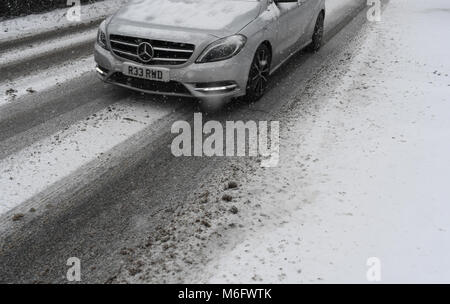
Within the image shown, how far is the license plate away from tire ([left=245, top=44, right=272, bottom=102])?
1156mm

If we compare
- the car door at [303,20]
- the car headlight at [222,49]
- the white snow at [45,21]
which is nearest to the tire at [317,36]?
the car door at [303,20]

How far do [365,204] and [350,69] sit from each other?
4.33 m

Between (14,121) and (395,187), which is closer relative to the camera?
(395,187)

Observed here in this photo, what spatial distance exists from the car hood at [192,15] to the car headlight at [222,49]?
0.32 ft

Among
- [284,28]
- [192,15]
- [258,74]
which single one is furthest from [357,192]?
[284,28]

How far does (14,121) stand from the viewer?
5891 millimetres

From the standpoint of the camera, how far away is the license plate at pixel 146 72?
584 cm

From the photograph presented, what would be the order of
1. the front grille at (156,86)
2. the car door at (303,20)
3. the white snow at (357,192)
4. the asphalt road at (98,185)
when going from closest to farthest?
the white snow at (357,192) → the asphalt road at (98,185) → the front grille at (156,86) → the car door at (303,20)

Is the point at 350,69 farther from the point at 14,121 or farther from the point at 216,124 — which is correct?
the point at 14,121

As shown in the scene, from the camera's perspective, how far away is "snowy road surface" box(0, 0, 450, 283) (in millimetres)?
3549

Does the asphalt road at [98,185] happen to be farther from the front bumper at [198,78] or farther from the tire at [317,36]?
the tire at [317,36]

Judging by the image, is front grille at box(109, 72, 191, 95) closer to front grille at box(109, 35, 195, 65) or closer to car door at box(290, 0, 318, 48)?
front grille at box(109, 35, 195, 65)

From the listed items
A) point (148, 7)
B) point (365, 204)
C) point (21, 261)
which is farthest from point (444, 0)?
point (21, 261)

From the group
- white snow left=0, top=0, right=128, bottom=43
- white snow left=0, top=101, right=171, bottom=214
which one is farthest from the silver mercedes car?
white snow left=0, top=0, right=128, bottom=43
